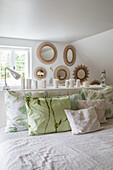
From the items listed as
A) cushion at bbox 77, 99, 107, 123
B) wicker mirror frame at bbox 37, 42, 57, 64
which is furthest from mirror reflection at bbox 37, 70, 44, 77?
cushion at bbox 77, 99, 107, 123

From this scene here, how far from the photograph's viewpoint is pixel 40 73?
14.0 ft

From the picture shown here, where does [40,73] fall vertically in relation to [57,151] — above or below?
above

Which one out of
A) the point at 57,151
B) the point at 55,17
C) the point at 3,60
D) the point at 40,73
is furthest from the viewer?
the point at 40,73

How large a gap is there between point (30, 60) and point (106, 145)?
10.1 ft

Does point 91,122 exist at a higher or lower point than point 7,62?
lower

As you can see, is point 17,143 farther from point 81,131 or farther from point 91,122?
point 91,122

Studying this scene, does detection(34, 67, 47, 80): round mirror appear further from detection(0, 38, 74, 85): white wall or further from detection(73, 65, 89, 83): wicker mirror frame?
detection(73, 65, 89, 83): wicker mirror frame

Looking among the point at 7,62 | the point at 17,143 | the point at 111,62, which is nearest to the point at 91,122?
the point at 17,143

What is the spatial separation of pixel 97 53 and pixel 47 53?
1240 millimetres

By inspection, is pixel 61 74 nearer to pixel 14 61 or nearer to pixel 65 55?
pixel 65 55

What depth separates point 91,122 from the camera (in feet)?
6.88

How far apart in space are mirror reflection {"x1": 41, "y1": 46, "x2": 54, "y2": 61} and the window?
39 centimetres

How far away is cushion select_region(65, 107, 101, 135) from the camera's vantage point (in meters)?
2.01

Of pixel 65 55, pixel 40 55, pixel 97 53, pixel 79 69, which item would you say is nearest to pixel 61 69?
pixel 65 55
